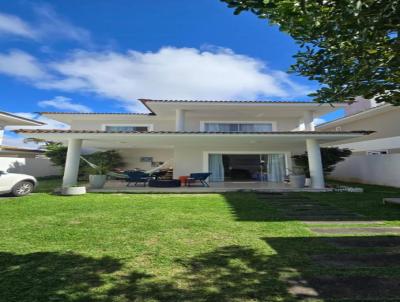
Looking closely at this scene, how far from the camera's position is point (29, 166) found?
22.4 m

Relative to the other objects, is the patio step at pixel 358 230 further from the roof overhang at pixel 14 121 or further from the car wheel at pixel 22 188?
the roof overhang at pixel 14 121

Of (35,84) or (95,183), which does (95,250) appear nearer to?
(95,183)

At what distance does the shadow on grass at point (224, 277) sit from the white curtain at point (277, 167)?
14.4m

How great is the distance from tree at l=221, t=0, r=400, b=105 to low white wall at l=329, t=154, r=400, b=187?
14407 mm

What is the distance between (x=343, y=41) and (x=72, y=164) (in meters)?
14.0

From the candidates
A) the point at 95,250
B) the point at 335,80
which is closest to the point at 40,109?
the point at 95,250

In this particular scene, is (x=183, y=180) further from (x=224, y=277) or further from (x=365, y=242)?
(x=224, y=277)

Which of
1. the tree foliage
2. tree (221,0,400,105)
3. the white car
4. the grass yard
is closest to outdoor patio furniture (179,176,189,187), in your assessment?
the tree foliage

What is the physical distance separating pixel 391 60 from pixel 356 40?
0.70 metres

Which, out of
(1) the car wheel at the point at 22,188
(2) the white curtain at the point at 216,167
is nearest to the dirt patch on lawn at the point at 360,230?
(2) the white curtain at the point at 216,167

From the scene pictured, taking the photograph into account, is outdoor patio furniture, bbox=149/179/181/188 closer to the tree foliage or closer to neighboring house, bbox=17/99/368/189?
neighboring house, bbox=17/99/368/189

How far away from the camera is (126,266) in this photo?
3998mm

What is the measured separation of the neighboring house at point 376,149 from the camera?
641 inches

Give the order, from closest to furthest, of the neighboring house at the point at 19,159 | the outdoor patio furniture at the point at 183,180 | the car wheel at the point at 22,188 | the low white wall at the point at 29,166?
the car wheel at the point at 22,188 → the outdoor patio furniture at the point at 183,180 → the low white wall at the point at 29,166 → the neighboring house at the point at 19,159
